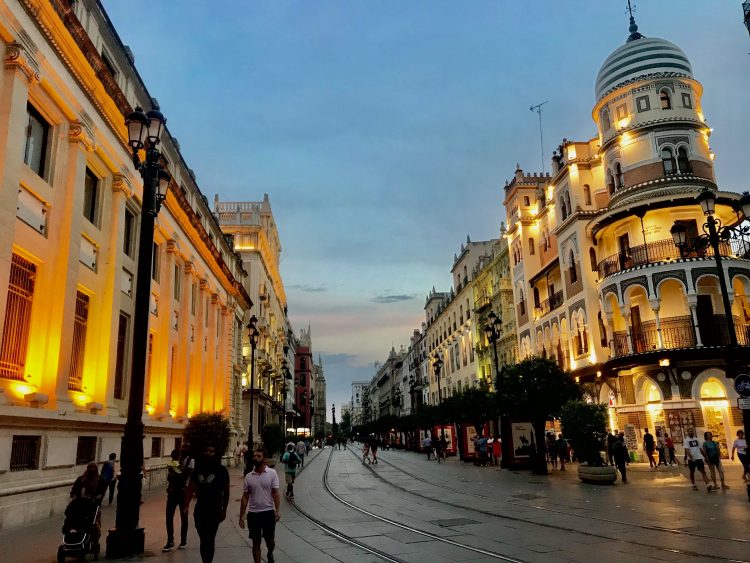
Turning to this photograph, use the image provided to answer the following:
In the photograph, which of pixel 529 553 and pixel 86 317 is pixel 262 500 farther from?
pixel 86 317

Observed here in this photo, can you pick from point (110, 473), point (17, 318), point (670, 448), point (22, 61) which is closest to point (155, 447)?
point (110, 473)

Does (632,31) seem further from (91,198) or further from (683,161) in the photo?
(91,198)

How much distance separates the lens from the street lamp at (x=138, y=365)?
358 inches

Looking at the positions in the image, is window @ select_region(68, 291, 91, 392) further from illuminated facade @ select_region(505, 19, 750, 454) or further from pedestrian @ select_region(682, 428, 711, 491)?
illuminated facade @ select_region(505, 19, 750, 454)

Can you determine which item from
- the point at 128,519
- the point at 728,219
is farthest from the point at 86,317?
the point at 728,219

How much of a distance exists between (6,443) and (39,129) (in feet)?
27.9

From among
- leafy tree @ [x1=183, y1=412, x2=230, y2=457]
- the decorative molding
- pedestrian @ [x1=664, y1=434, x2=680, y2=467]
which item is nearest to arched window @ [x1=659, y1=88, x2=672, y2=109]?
pedestrian @ [x1=664, y1=434, x2=680, y2=467]

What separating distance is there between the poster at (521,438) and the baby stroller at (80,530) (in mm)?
23612

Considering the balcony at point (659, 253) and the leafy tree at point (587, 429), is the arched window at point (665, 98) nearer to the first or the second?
the balcony at point (659, 253)

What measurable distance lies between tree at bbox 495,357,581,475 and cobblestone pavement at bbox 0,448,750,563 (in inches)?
232

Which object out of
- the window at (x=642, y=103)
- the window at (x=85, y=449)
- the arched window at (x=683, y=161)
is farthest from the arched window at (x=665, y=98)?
the window at (x=85, y=449)

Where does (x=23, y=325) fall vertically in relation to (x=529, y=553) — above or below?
above

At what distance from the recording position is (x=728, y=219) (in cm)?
3206

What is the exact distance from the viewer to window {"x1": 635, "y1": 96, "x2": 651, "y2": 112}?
109 ft
